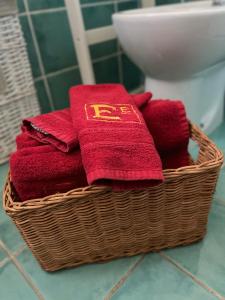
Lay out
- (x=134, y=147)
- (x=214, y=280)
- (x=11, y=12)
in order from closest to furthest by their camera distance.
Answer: (x=134, y=147) < (x=214, y=280) < (x=11, y=12)

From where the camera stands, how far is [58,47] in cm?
102

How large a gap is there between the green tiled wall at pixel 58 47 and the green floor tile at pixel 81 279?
72 centimetres

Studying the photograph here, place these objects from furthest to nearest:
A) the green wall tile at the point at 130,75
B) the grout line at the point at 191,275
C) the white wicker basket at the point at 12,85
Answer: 1. the green wall tile at the point at 130,75
2. the white wicker basket at the point at 12,85
3. the grout line at the point at 191,275

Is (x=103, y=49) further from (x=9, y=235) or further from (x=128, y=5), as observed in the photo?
(x=9, y=235)

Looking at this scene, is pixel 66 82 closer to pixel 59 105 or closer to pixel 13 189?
pixel 59 105

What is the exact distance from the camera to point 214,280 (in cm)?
51

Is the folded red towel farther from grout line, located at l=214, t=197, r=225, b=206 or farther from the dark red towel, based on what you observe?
grout line, located at l=214, t=197, r=225, b=206

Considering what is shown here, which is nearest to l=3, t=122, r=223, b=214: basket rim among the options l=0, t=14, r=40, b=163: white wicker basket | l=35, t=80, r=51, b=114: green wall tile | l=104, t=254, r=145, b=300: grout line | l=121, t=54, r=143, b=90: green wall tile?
l=104, t=254, r=145, b=300: grout line

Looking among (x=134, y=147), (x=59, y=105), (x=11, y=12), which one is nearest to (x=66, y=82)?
(x=59, y=105)

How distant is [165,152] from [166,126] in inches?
2.3

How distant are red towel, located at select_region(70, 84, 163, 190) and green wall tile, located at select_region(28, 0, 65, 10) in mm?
633

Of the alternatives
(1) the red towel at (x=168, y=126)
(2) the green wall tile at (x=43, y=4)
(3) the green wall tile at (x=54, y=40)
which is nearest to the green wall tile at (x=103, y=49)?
(3) the green wall tile at (x=54, y=40)

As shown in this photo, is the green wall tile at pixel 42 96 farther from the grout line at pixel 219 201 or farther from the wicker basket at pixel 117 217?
the grout line at pixel 219 201

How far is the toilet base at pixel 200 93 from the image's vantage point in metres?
0.83
